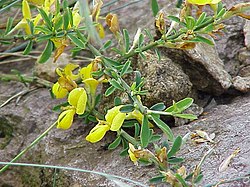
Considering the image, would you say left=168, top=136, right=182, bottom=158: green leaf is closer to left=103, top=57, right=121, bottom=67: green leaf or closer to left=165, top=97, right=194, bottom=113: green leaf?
left=165, top=97, right=194, bottom=113: green leaf

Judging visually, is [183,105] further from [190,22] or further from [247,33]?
[247,33]

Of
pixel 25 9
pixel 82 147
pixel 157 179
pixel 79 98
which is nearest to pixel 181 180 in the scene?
pixel 157 179

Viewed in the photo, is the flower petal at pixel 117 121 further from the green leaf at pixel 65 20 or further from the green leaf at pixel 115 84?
the green leaf at pixel 65 20

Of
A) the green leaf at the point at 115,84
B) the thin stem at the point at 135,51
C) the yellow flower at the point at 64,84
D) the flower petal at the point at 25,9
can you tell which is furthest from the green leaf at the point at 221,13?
the flower petal at the point at 25,9

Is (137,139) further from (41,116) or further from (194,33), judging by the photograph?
(41,116)

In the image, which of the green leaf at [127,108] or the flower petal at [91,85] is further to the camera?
the flower petal at [91,85]

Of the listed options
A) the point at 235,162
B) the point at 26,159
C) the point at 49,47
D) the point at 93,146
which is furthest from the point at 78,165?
the point at 235,162
